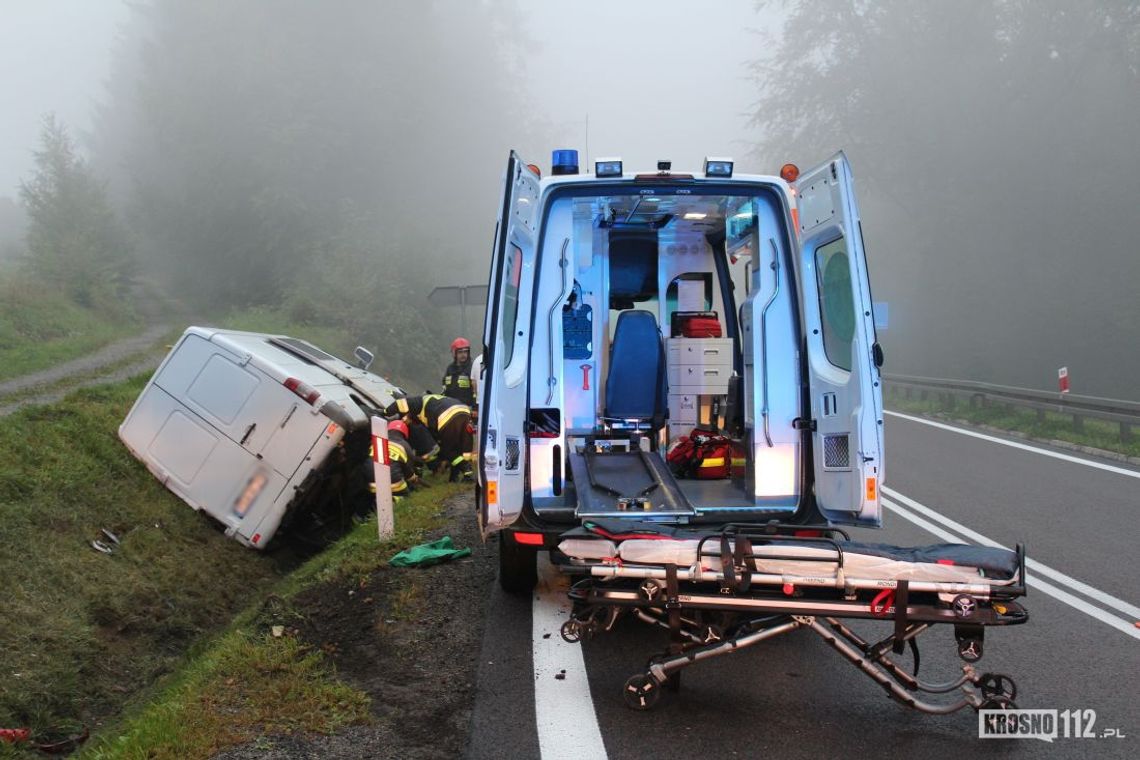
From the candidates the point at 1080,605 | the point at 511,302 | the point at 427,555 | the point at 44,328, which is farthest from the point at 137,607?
the point at 44,328

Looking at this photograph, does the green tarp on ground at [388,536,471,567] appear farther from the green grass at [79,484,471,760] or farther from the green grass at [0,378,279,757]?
the green grass at [0,378,279,757]

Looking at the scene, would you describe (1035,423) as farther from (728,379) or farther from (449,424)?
(728,379)

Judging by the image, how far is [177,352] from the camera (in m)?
8.91

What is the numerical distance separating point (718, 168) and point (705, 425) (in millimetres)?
2339

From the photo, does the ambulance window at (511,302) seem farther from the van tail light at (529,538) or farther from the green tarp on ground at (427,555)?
the green tarp on ground at (427,555)

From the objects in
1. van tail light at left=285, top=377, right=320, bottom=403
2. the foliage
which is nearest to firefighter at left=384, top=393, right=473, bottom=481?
van tail light at left=285, top=377, right=320, bottom=403

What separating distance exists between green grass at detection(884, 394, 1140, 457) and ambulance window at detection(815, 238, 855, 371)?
28.3 ft

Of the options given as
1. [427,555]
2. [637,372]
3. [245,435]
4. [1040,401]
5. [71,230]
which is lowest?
[427,555]

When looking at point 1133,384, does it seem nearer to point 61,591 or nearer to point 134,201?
point 61,591

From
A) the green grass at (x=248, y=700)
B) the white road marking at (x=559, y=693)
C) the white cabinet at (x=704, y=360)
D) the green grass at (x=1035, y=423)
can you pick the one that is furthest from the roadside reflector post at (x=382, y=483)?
the green grass at (x=1035, y=423)

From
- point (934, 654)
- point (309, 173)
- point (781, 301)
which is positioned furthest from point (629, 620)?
point (309, 173)

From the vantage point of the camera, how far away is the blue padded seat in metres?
7.11

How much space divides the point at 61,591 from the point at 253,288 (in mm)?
25899

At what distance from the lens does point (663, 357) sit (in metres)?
7.24
